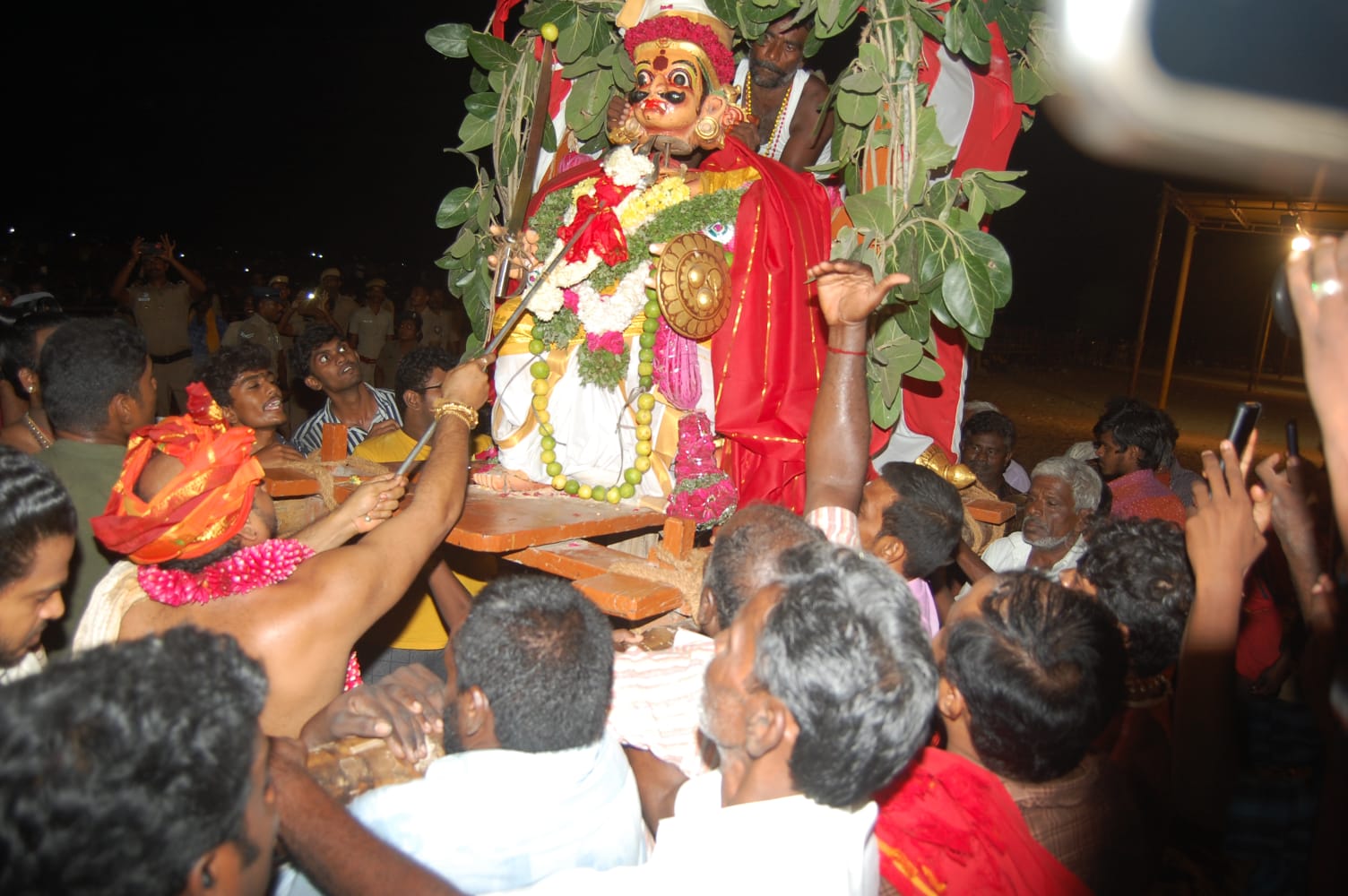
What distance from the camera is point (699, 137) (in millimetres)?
4066

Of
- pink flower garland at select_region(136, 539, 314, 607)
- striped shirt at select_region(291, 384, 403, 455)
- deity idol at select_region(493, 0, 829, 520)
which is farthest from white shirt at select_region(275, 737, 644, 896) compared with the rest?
striped shirt at select_region(291, 384, 403, 455)

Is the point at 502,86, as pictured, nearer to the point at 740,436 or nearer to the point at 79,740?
the point at 740,436

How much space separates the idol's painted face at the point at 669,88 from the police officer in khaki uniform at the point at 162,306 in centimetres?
746

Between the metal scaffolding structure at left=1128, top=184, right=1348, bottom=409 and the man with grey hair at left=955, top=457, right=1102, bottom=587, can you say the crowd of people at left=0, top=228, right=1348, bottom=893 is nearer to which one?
the man with grey hair at left=955, top=457, right=1102, bottom=587

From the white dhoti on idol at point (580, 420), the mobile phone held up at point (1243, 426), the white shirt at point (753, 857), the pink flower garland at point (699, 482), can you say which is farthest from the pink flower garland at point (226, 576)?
the mobile phone held up at point (1243, 426)

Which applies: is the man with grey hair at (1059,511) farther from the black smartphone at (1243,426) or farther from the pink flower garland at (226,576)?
the pink flower garland at (226,576)

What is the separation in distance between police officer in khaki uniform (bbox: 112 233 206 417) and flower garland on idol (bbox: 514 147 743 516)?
7122 millimetres

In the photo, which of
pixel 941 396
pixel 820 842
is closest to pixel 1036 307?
pixel 941 396

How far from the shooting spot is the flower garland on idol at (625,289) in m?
4.00

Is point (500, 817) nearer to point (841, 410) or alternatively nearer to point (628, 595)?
point (628, 595)

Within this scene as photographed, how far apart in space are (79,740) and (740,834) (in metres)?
1.05

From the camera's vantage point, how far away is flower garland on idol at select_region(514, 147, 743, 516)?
13.1 ft

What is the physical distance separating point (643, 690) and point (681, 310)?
5.95 feet

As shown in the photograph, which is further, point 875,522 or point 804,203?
point 804,203
